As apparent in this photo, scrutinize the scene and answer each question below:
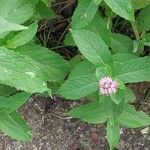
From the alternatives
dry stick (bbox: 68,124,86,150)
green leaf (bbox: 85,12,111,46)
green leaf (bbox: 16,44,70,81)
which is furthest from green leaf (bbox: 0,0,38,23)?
dry stick (bbox: 68,124,86,150)

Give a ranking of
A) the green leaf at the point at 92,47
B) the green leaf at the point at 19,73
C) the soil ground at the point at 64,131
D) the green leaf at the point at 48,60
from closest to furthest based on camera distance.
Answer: the green leaf at the point at 19,73
the green leaf at the point at 92,47
the green leaf at the point at 48,60
the soil ground at the point at 64,131

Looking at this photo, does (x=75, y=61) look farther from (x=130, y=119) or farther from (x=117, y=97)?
(x=117, y=97)

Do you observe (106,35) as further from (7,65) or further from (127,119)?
(7,65)

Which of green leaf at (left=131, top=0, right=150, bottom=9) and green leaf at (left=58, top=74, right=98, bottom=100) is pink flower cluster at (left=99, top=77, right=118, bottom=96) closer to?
green leaf at (left=58, top=74, right=98, bottom=100)

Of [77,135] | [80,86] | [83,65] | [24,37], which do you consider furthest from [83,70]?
[77,135]

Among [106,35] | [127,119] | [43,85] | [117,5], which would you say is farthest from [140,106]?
[43,85]

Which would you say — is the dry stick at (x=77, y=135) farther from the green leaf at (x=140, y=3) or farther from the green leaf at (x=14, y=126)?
the green leaf at (x=140, y=3)

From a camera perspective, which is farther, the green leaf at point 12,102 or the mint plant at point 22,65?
the green leaf at point 12,102

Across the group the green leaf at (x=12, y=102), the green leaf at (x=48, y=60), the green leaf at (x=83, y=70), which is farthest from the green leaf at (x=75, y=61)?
the green leaf at (x=12, y=102)
